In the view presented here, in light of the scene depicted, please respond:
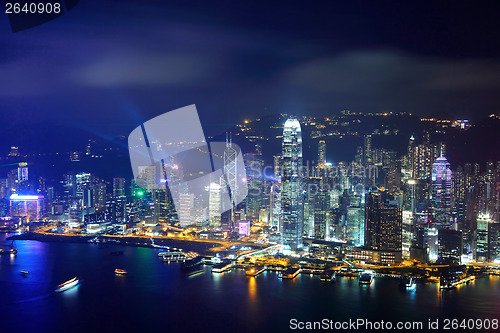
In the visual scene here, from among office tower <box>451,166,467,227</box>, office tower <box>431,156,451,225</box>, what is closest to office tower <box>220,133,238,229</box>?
office tower <box>431,156,451,225</box>

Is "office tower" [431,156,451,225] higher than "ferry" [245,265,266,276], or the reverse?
"office tower" [431,156,451,225]

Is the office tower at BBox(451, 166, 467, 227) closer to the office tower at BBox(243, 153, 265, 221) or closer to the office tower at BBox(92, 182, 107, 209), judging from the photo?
the office tower at BBox(243, 153, 265, 221)

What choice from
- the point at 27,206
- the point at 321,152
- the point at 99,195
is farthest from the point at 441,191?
the point at 27,206

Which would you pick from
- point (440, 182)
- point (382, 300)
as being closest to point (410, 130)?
point (440, 182)

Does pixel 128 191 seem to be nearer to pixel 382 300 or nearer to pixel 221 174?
pixel 221 174

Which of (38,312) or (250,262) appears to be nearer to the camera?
Result: (38,312)

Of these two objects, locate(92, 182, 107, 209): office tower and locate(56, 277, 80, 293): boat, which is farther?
locate(92, 182, 107, 209): office tower

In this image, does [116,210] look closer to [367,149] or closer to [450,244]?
[367,149]
